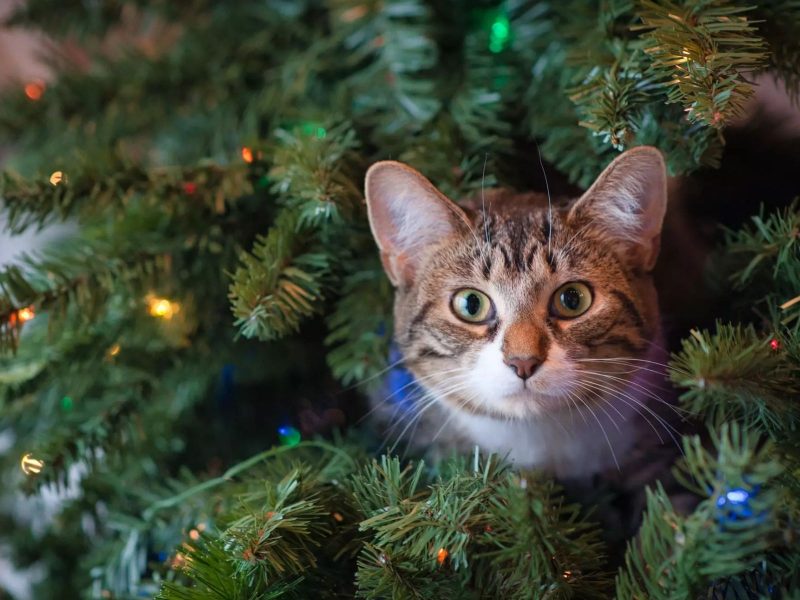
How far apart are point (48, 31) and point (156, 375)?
57 centimetres

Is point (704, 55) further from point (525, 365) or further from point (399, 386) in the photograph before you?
point (399, 386)

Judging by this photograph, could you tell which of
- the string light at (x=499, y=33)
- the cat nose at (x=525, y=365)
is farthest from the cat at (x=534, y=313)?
the string light at (x=499, y=33)

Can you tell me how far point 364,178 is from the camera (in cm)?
85

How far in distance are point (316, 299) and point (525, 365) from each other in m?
0.26

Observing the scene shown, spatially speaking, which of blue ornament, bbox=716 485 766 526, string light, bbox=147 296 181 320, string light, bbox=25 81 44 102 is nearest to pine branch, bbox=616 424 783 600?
blue ornament, bbox=716 485 766 526

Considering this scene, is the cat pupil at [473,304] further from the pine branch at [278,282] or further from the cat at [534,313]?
the pine branch at [278,282]

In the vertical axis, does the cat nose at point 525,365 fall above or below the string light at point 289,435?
above

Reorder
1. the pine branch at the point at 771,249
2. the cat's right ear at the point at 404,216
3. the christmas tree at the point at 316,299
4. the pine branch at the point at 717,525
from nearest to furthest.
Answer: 1. the pine branch at the point at 717,525
2. the christmas tree at the point at 316,299
3. the pine branch at the point at 771,249
4. the cat's right ear at the point at 404,216

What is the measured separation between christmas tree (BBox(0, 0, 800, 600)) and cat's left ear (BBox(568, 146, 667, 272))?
26 millimetres

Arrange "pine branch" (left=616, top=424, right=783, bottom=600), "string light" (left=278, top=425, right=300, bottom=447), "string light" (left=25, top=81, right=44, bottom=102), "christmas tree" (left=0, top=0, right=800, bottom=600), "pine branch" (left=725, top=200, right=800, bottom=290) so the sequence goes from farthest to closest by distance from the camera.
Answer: "string light" (left=25, top=81, right=44, bottom=102), "string light" (left=278, top=425, right=300, bottom=447), "pine branch" (left=725, top=200, right=800, bottom=290), "christmas tree" (left=0, top=0, right=800, bottom=600), "pine branch" (left=616, top=424, right=783, bottom=600)

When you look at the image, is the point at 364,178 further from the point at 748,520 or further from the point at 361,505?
the point at 748,520

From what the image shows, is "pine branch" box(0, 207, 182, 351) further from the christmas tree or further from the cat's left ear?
the cat's left ear

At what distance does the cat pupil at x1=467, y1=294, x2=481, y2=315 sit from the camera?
85 cm

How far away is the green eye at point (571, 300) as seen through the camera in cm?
82
